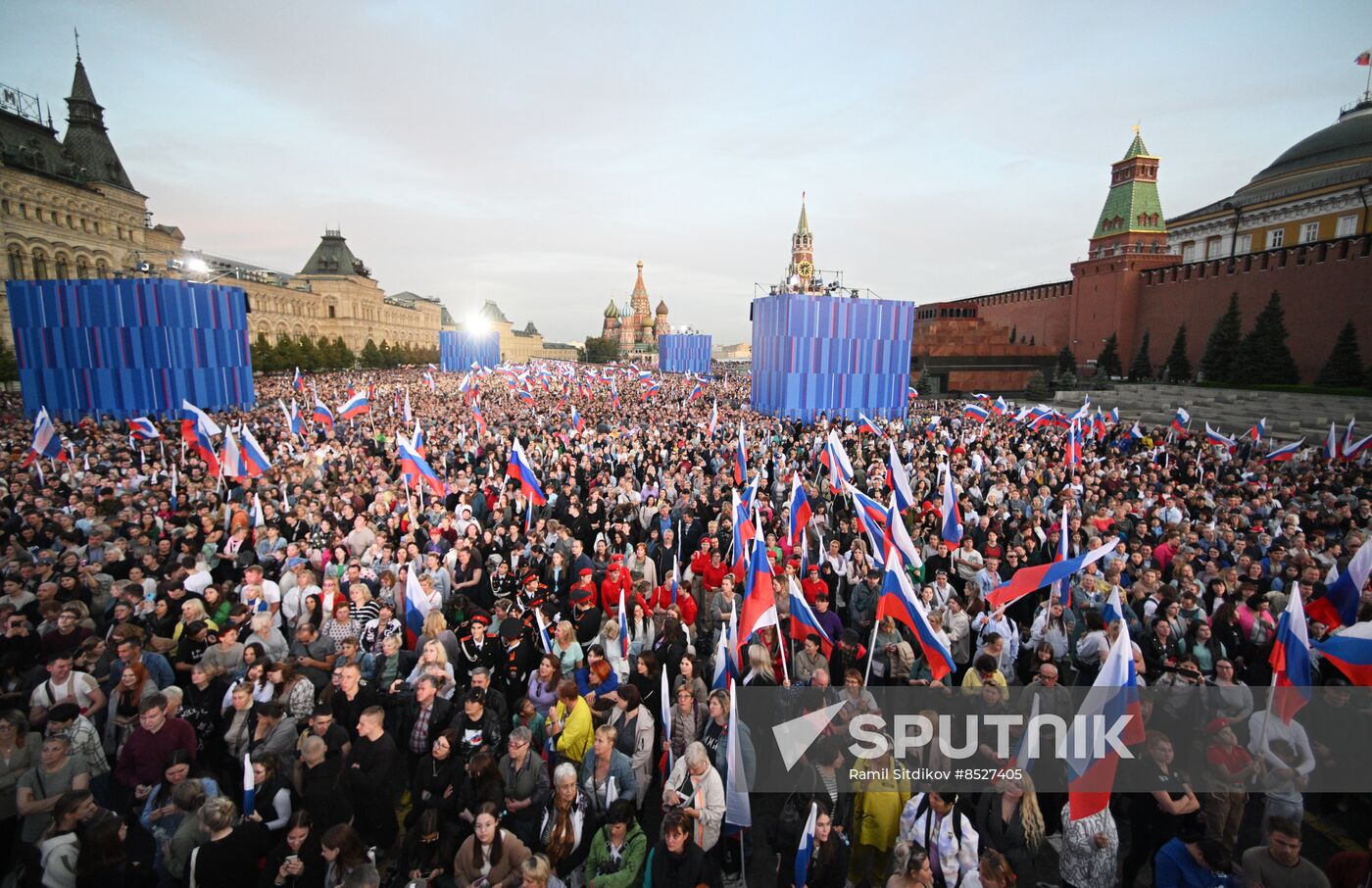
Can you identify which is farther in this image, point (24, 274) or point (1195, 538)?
point (24, 274)

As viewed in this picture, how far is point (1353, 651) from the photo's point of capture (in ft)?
15.4

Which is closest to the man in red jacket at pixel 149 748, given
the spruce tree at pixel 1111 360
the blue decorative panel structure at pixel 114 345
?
the blue decorative panel structure at pixel 114 345

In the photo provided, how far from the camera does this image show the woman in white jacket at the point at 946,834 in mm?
3584

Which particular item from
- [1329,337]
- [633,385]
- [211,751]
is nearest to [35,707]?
[211,751]

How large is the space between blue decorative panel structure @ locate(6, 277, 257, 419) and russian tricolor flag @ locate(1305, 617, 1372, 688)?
31.8 m

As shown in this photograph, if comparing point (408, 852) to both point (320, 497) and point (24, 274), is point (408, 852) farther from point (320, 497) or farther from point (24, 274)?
point (24, 274)

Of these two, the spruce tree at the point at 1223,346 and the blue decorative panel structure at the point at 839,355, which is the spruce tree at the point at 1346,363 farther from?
the blue decorative panel structure at the point at 839,355

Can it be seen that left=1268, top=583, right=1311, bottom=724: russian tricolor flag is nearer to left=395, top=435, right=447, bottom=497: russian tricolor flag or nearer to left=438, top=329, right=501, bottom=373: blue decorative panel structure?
left=395, top=435, right=447, bottom=497: russian tricolor flag

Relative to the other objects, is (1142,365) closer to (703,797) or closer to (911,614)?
(911,614)

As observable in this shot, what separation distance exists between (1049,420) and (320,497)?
21.8 metres

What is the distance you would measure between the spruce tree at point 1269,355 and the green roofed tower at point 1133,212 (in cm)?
1368

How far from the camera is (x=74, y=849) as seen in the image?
3348 mm

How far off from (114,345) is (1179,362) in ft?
173

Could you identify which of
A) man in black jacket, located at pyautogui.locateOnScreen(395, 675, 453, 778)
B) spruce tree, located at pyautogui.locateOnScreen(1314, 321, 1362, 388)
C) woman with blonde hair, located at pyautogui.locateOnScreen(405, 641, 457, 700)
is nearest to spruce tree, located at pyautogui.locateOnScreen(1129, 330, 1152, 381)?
spruce tree, located at pyautogui.locateOnScreen(1314, 321, 1362, 388)
